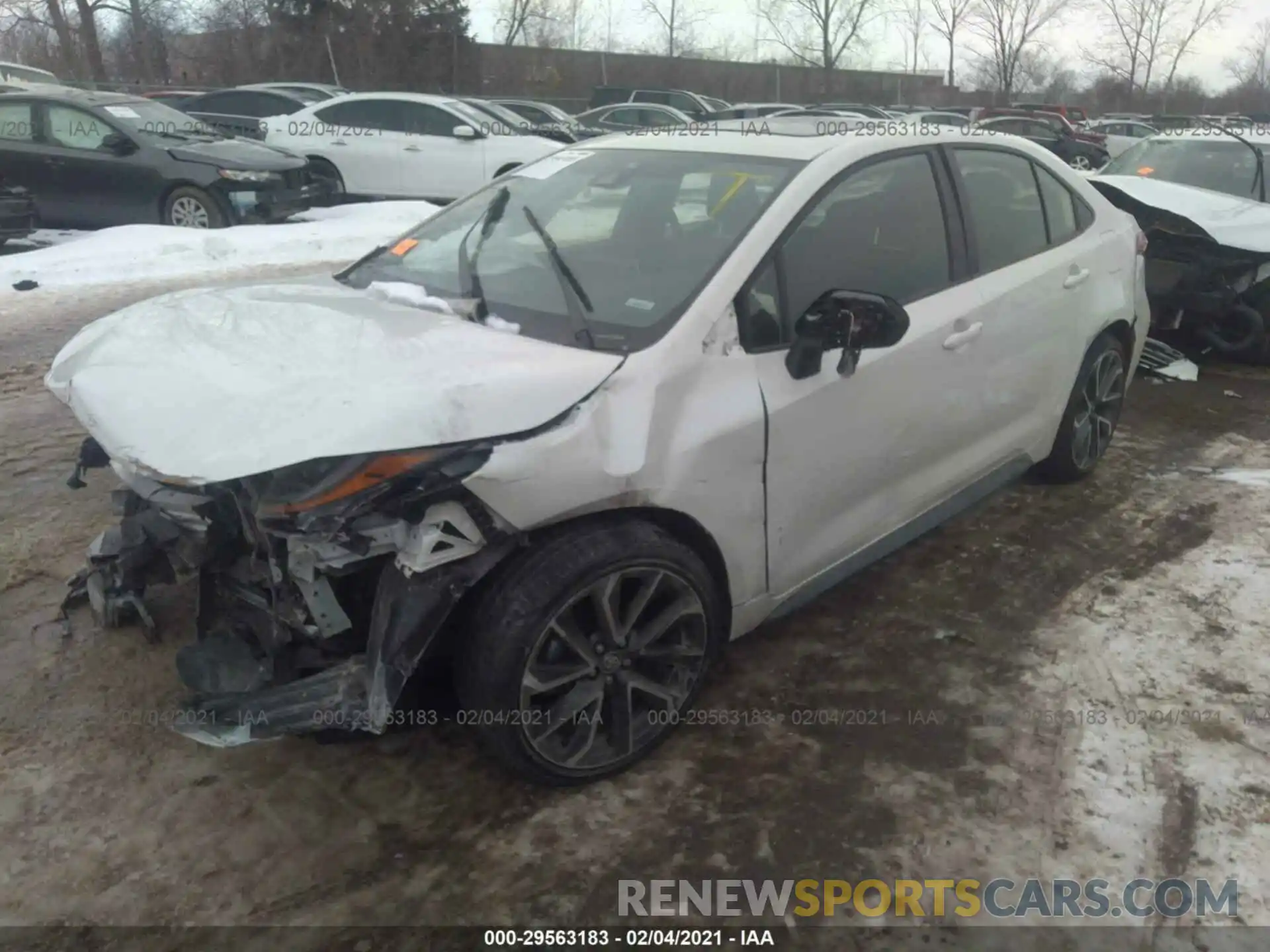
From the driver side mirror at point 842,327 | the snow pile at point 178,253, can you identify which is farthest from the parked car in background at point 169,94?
the driver side mirror at point 842,327

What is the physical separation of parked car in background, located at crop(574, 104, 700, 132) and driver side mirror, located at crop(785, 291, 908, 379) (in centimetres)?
1857

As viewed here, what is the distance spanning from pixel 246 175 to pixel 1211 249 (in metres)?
8.99

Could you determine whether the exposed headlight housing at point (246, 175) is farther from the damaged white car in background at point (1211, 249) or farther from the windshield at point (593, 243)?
the damaged white car in background at point (1211, 249)

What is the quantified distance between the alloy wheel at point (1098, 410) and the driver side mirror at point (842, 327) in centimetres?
205

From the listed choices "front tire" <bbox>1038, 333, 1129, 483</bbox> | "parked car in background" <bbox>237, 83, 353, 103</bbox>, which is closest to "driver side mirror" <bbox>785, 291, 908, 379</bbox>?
"front tire" <bbox>1038, 333, 1129, 483</bbox>

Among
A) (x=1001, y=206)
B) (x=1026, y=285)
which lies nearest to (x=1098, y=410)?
(x=1026, y=285)

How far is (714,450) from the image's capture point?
2.73 m

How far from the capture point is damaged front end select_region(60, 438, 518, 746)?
2.26 meters

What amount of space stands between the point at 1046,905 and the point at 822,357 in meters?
1.57

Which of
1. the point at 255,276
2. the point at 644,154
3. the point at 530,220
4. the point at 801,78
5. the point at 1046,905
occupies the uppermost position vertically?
the point at 801,78

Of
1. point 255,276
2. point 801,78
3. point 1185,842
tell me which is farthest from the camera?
point 801,78

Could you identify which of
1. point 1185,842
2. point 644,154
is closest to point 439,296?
point 644,154

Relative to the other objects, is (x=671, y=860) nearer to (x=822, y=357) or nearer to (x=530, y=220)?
(x=822, y=357)

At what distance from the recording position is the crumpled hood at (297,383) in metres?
2.27
